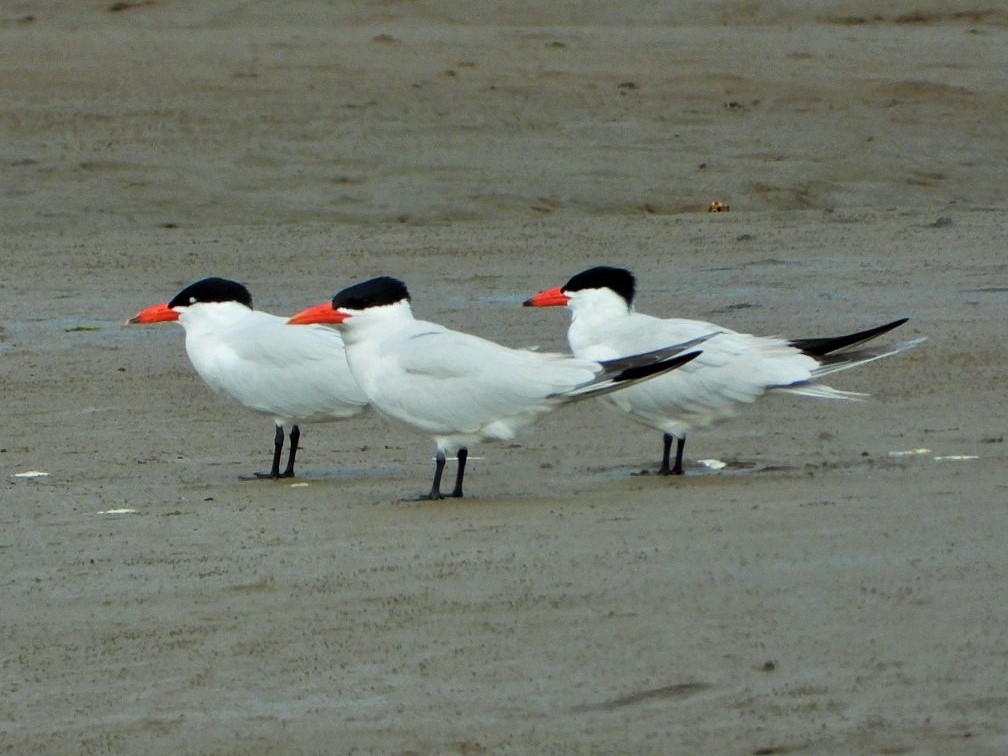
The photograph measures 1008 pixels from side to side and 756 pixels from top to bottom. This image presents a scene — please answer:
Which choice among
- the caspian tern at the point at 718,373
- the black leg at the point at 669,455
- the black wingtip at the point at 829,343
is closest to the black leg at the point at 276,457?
the caspian tern at the point at 718,373

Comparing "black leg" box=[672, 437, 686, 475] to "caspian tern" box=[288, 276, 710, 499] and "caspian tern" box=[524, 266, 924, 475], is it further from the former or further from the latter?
"caspian tern" box=[288, 276, 710, 499]

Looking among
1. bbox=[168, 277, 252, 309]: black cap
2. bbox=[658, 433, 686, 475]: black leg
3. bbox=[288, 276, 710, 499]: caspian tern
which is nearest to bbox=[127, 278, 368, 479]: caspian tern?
bbox=[168, 277, 252, 309]: black cap

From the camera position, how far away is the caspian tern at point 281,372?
7359 millimetres

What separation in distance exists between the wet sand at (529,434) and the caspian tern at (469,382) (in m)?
0.24

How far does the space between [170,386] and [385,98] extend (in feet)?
20.5

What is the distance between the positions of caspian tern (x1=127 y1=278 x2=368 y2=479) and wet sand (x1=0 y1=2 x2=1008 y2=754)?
24 centimetres

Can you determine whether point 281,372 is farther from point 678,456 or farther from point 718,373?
point 718,373

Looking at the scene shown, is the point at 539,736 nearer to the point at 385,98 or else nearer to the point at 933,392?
A: the point at 933,392

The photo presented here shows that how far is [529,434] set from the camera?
776 cm

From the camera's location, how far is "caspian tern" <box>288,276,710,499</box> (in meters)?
6.57

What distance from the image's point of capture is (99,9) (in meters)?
17.8

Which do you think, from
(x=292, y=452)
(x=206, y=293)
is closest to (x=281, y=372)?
(x=292, y=452)

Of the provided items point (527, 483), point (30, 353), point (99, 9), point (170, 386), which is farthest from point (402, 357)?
point (99, 9)

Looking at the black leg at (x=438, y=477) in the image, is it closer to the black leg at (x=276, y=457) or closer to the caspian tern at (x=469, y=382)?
the caspian tern at (x=469, y=382)
